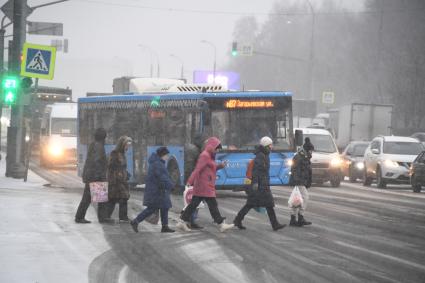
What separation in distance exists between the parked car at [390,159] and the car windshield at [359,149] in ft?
12.1

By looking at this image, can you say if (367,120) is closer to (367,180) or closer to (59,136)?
(367,180)

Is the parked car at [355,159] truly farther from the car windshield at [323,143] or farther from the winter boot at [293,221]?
the winter boot at [293,221]

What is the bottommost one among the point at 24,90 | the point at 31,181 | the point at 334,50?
the point at 31,181

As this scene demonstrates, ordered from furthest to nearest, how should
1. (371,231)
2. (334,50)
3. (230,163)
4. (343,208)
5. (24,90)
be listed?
1. (334,50)
2. (24,90)
3. (230,163)
4. (343,208)
5. (371,231)

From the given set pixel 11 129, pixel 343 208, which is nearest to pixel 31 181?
pixel 11 129

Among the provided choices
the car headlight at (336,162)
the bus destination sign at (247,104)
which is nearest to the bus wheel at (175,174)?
the bus destination sign at (247,104)

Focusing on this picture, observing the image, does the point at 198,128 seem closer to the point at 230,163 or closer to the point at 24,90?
the point at 230,163

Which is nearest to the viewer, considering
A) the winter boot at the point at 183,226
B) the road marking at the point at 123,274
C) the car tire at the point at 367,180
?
the road marking at the point at 123,274

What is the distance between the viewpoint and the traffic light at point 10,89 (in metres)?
29.0

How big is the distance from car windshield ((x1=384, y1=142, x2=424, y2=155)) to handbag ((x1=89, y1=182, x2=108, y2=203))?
63.9 ft

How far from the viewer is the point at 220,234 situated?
16031 millimetres

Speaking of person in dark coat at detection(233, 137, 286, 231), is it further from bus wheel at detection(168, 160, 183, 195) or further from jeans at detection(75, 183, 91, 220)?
bus wheel at detection(168, 160, 183, 195)

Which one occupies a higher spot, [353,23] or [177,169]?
[353,23]

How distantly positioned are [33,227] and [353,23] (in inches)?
3853
